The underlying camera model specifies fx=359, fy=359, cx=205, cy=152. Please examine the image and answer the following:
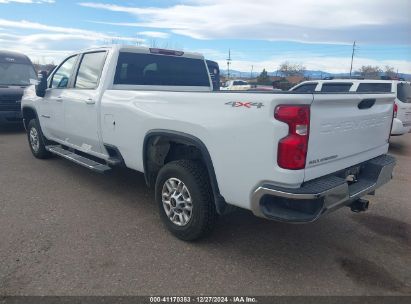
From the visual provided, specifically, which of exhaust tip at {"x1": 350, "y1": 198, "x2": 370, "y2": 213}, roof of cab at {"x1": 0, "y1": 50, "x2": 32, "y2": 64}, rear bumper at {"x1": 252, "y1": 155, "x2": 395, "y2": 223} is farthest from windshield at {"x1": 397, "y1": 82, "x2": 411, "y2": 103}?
roof of cab at {"x1": 0, "y1": 50, "x2": 32, "y2": 64}

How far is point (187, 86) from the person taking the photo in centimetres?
542

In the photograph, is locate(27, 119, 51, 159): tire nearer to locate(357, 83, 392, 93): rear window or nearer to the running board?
the running board

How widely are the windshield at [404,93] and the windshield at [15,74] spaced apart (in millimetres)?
10339

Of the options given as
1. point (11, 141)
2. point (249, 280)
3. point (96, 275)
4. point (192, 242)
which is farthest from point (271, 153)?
point (11, 141)

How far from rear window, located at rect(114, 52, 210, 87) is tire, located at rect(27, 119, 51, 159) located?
272cm

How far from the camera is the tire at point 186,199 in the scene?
11.2 feet

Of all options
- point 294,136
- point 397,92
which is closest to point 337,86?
point 397,92

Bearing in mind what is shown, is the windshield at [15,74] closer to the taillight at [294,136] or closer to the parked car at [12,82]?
the parked car at [12,82]

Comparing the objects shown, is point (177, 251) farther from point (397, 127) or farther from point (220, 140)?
point (397, 127)

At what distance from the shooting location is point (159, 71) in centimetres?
512

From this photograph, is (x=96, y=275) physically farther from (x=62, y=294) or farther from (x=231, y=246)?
(x=231, y=246)

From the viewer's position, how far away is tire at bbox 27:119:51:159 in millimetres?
6652

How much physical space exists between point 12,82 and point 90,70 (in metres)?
6.90

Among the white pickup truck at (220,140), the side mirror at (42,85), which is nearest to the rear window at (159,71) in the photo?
the white pickup truck at (220,140)
